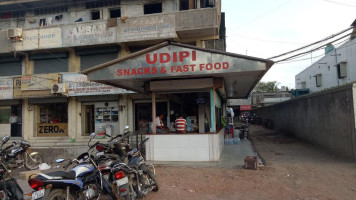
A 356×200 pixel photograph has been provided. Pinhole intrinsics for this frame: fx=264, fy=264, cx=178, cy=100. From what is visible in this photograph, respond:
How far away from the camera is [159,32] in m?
14.2

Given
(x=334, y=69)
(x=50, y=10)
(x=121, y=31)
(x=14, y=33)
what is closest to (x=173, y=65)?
(x=121, y=31)

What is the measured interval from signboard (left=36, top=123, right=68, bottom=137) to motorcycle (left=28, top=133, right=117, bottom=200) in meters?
12.8

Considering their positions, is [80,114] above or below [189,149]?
above

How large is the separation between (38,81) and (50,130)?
3.18m

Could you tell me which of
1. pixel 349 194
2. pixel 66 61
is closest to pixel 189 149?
pixel 349 194

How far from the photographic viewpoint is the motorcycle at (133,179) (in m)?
4.79

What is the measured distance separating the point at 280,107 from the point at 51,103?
16.8 m

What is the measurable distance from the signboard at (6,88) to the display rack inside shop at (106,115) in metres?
5.39

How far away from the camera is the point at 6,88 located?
634 inches

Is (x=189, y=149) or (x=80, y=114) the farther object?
(x=80, y=114)

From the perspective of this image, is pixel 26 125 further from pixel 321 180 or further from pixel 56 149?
pixel 321 180

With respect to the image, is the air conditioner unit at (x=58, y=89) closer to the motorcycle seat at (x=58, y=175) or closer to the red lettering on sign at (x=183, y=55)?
the red lettering on sign at (x=183, y=55)

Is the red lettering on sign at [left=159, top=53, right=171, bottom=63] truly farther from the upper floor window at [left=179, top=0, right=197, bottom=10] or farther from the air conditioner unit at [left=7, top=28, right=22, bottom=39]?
the air conditioner unit at [left=7, top=28, right=22, bottom=39]

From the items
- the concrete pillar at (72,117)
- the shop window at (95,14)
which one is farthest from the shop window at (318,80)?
the concrete pillar at (72,117)
